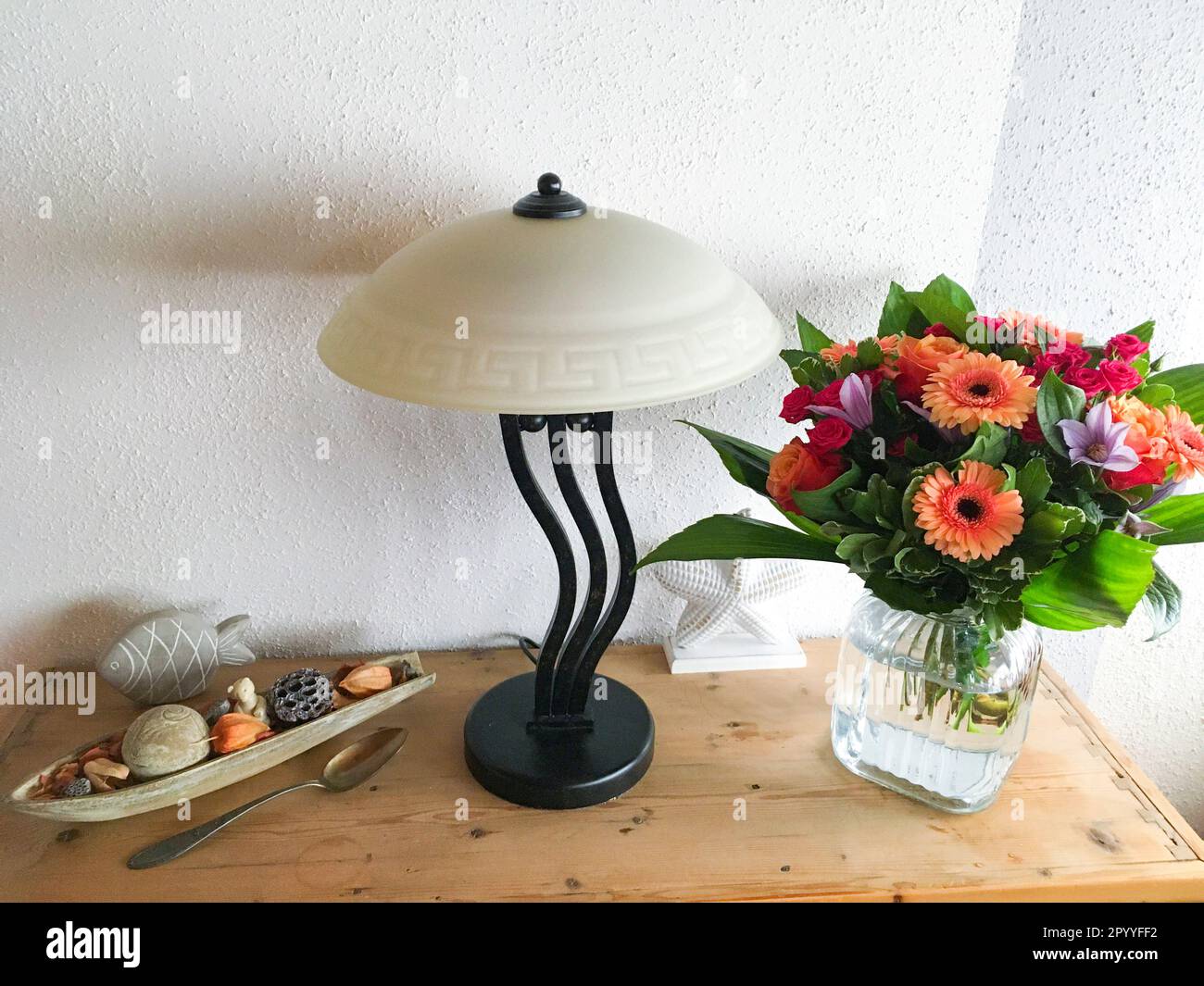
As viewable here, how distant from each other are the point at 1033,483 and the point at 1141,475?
3.4 inches

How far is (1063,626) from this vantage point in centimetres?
89

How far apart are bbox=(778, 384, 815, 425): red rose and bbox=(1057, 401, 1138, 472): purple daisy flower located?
0.20m

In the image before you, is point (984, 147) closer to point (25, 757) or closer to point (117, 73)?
point (117, 73)

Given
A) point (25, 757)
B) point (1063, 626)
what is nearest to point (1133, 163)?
point (1063, 626)

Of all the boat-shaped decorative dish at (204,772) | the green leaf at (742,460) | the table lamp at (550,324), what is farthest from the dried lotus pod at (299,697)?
the green leaf at (742,460)

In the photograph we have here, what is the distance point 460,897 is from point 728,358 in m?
0.52

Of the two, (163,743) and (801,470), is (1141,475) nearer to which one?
(801,470)

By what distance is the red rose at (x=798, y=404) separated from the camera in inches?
32.8

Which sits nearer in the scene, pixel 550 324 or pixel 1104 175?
pixel 550 324

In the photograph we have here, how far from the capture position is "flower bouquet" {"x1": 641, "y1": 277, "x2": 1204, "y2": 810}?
75cm

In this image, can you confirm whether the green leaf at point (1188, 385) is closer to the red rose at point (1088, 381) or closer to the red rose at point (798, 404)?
the red rose at point (1088, 381)

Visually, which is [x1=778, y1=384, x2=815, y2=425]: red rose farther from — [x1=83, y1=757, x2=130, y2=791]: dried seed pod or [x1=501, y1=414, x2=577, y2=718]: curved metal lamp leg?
[x1=83, y1=757, x2=130, y2=791]: dried seed pod

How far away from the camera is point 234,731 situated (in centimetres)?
95

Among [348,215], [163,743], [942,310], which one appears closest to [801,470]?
[942,310]
